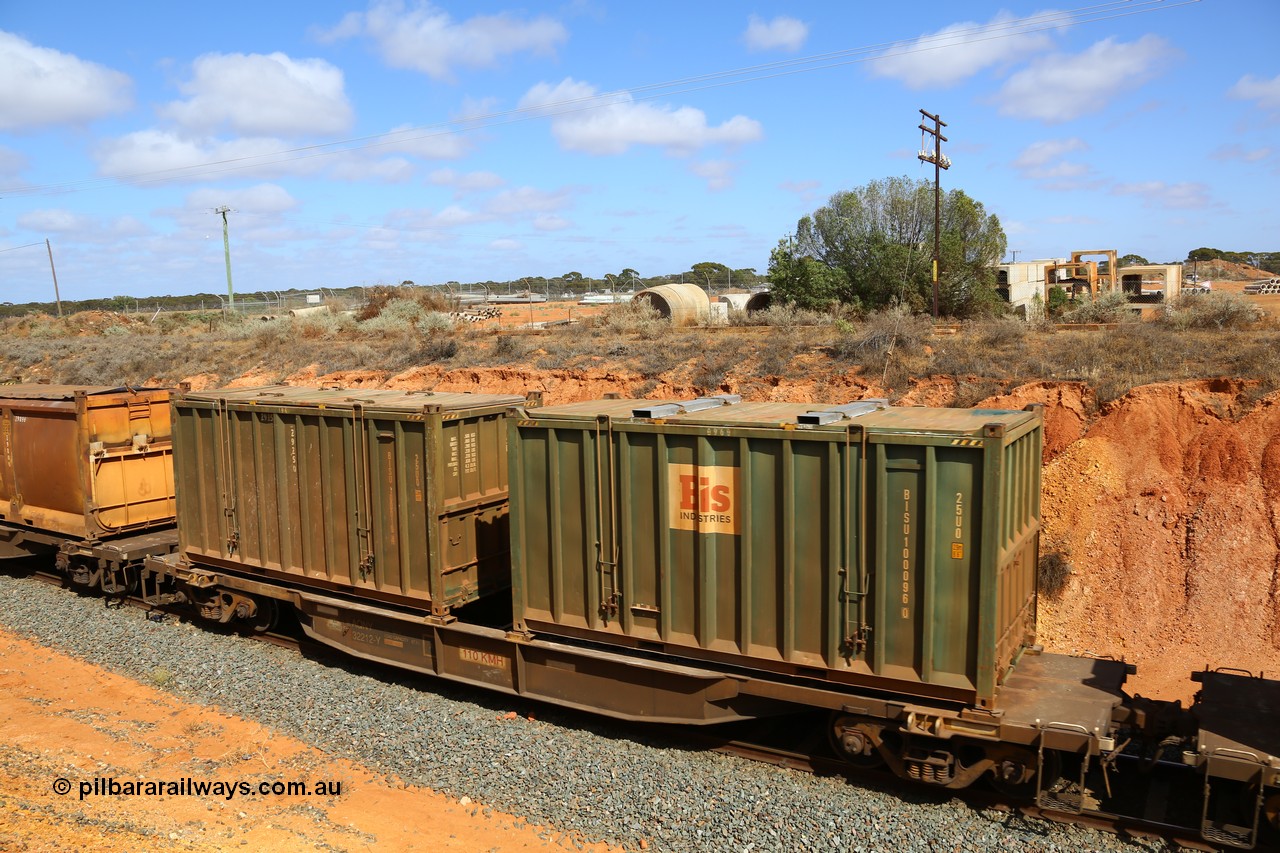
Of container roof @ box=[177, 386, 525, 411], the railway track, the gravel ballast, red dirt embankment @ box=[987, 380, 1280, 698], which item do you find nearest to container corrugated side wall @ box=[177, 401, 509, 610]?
container roof @ box=[177, 386, 525, 411]

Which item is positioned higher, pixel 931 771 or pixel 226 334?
pixel 226 334

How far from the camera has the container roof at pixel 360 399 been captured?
33.8ft

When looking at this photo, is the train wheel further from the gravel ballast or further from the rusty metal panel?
the rusty metal panel

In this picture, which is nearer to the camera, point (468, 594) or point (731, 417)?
point (731, 417)

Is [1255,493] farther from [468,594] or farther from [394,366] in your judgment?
[394,366]

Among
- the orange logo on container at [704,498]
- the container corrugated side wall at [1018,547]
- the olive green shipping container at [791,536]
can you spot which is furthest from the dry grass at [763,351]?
the orange logo on container at [704,498]

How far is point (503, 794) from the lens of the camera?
789 cm

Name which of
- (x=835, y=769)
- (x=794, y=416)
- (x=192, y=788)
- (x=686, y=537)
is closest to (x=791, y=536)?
(x=686, y=537)

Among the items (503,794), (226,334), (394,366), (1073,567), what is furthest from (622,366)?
(226,334)

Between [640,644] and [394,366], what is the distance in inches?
815

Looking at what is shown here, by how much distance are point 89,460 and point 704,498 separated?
34.2 feet

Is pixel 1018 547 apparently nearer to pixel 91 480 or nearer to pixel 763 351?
pixel 91 480

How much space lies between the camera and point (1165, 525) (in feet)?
43.6

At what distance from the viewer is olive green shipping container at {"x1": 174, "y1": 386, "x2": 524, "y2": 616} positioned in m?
10.0
